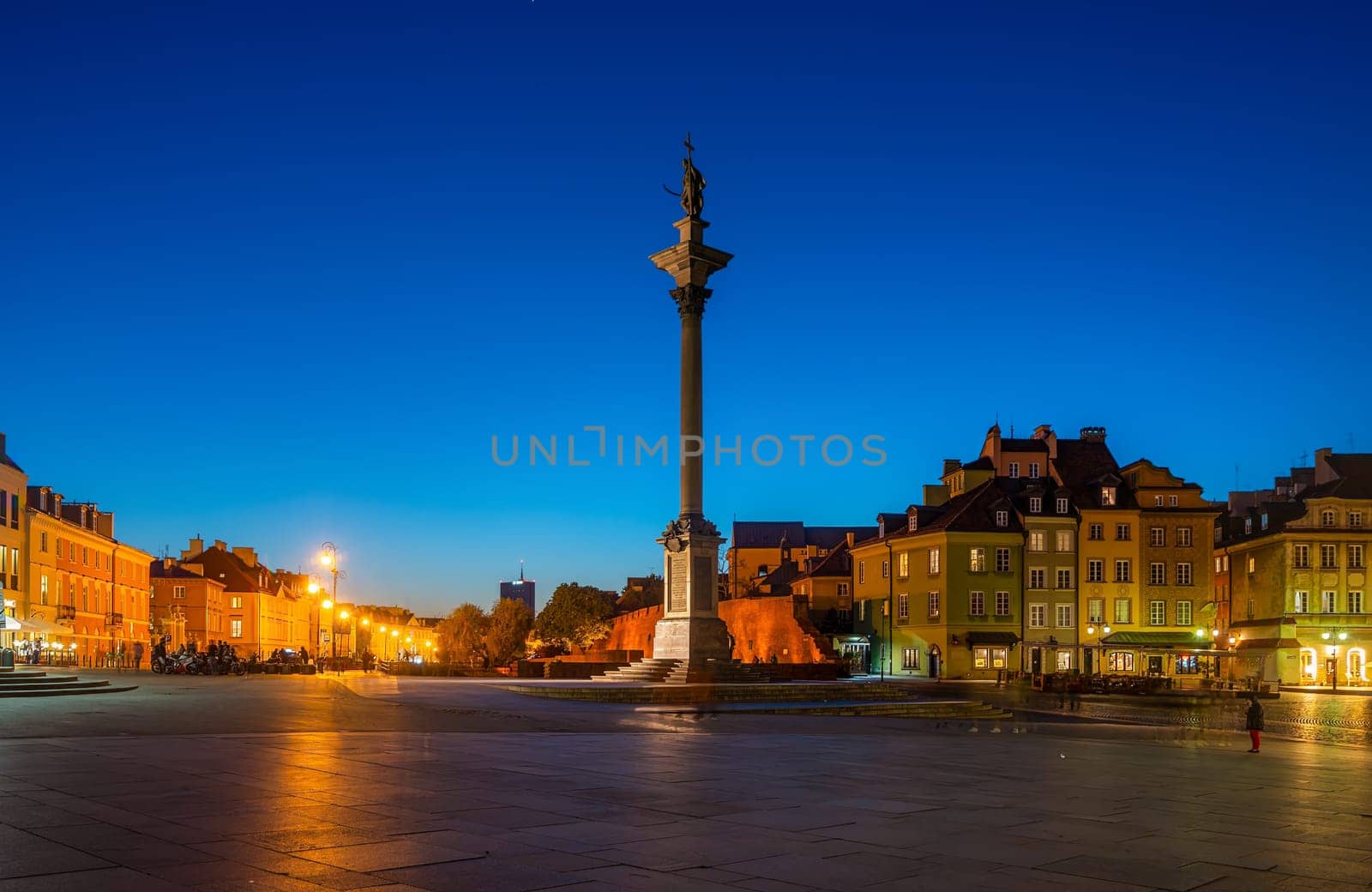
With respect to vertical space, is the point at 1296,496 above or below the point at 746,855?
above

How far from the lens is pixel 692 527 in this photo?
41531mm

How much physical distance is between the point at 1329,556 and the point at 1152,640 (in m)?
17.3

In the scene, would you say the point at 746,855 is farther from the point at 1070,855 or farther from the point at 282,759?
the point at 282,759

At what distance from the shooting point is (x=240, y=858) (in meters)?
9.05

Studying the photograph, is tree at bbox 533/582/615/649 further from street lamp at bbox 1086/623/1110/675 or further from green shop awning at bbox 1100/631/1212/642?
green shop awning at bbox 1100/631/1212/642

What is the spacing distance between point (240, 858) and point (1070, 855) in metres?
6.63

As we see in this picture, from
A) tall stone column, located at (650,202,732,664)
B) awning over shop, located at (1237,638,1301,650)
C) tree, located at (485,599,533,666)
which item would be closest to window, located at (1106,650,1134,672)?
awning over shop, located at (1237,638,1301,650)

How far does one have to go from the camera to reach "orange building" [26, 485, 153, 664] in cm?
7188

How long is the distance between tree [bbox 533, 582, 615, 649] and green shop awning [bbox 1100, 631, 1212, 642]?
Result: 58.1 m

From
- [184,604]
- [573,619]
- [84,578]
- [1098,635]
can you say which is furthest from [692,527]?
[184,604]

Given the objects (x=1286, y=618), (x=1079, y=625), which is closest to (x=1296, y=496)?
(x=1286, y=618)

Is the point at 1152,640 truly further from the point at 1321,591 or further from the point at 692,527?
the point at 692,527

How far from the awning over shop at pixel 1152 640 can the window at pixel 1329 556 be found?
35.9 ft

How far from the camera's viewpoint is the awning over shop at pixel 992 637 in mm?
72938
